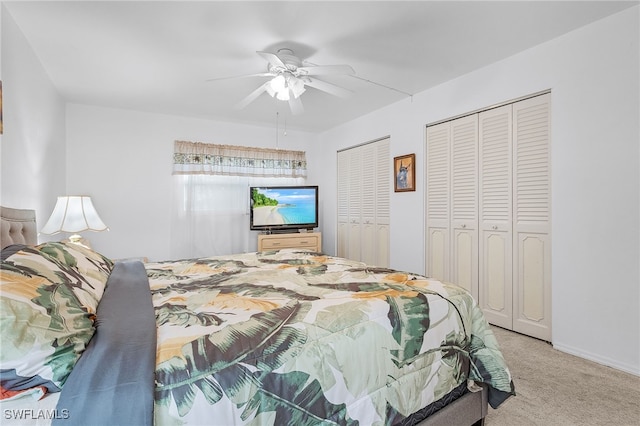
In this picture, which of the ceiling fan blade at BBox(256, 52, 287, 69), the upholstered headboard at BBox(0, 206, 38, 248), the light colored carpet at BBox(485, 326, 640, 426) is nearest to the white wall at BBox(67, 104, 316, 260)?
the upholstered headboard at BBox(0, 206, 38, 248)

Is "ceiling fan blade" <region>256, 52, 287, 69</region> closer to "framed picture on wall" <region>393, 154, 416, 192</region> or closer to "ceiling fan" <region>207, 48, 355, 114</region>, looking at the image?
"ceiling fan" <region>207, 48, 355, 114</region>

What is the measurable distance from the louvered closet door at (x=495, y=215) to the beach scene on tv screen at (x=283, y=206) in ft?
8.28

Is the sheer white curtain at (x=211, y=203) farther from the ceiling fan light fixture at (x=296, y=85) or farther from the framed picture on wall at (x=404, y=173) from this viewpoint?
the ceiling fan light fixture at (x=296, y=85)

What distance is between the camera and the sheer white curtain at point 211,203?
4336 mm

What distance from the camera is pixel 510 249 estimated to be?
2.83 metres

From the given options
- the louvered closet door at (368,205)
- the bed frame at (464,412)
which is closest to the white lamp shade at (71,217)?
the bed frame at (464,412)

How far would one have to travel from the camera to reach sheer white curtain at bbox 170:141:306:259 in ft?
14.2

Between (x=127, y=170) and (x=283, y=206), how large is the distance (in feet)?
6.86

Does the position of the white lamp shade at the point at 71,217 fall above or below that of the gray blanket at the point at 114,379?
above

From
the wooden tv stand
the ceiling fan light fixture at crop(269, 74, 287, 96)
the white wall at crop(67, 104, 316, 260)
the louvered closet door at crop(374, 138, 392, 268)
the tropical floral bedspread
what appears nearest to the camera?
the tropical floral bedspread

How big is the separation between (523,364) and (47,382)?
2.63 meters

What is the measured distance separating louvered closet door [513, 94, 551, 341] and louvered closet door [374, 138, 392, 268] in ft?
5.12

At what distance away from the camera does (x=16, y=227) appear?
188 cm

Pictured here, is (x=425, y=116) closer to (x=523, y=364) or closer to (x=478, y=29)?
(x=478, y=29)
